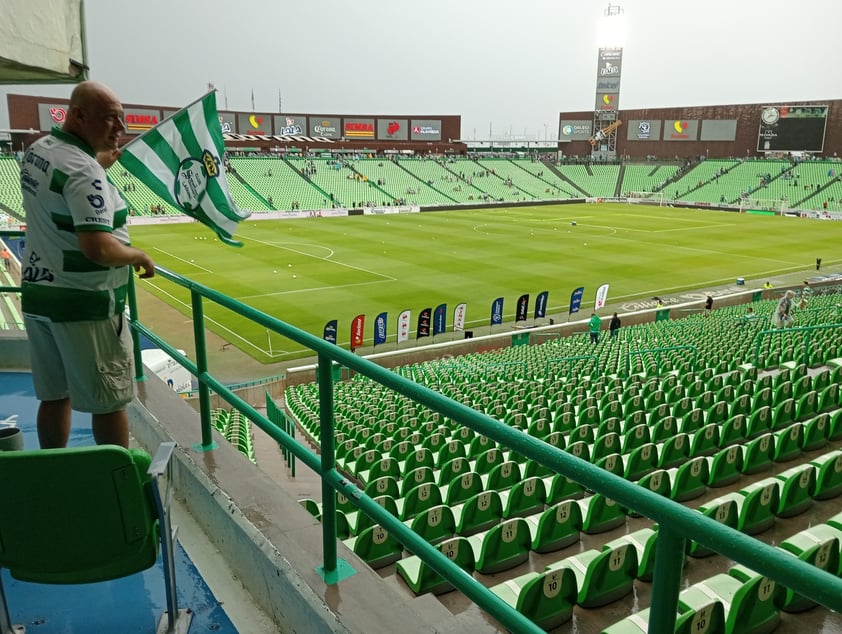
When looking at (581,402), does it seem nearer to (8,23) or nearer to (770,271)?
(8,23)

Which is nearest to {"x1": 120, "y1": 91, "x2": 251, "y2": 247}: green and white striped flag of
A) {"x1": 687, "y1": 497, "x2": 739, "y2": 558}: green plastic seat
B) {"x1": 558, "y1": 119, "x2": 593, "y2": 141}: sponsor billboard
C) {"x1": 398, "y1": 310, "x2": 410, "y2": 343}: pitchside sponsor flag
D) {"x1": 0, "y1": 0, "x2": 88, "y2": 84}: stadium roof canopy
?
{"x1": 0, "y1": 0, "x2": 88, "y2": 84}: stadium roof canopy

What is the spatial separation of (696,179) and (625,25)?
34.7 m

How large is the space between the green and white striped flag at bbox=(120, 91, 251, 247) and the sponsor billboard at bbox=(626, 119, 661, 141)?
98.0 meters

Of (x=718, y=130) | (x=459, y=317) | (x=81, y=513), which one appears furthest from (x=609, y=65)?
(x=81, y=513)

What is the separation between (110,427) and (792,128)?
304 feet

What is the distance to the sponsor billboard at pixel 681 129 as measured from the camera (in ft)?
293

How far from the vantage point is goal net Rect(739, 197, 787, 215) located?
68750 millimetres

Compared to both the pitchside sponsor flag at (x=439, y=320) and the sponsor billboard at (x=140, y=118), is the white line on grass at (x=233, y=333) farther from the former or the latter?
the sponsor billboard at (x=140, y=118)

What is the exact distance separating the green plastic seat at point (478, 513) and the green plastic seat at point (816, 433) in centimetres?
438

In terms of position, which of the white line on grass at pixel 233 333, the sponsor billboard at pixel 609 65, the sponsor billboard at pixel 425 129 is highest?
the sponsor billboard at pixel 609 65

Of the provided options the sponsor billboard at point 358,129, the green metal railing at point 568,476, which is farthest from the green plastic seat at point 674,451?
the sponsor billboard at point 358,129

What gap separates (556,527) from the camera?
5.68 m

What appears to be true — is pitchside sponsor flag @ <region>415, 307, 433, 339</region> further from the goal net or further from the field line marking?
the goal net

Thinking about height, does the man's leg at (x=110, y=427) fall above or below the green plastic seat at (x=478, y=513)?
above
